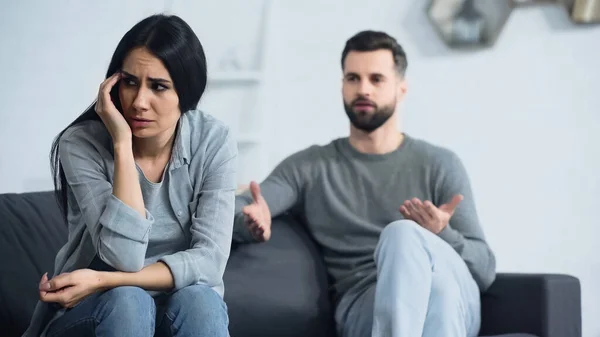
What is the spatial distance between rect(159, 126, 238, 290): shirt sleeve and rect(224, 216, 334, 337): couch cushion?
410 millimetres

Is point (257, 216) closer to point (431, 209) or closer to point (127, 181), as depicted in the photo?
point (431, 209)

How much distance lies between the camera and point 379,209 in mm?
2365

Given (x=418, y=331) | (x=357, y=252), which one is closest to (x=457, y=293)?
(x=418, y=331)

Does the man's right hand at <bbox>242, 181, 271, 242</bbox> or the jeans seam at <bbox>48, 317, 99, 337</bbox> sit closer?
the jeans seam at <bbox>48, 317, 99, 337</bbox>

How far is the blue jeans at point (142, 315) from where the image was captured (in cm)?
153

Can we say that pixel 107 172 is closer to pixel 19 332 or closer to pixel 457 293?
pixel 19 332

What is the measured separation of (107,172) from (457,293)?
0.85m

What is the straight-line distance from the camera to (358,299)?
2203mm

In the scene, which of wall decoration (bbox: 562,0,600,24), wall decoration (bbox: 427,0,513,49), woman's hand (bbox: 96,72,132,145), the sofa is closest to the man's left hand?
the sofa

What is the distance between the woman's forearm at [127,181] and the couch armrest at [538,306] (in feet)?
3.38

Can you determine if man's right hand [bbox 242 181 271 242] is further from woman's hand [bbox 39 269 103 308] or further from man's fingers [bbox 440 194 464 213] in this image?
woman's hand [bbox 39 269 103 308]

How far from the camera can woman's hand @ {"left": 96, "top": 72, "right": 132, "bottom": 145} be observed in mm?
1688

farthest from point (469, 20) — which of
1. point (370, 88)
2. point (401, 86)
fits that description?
point (370, 88)

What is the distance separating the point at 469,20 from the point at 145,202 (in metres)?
1.67
